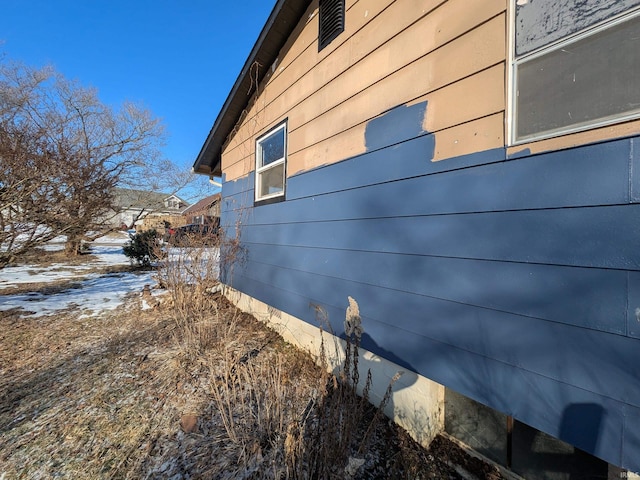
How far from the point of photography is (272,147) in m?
4.45

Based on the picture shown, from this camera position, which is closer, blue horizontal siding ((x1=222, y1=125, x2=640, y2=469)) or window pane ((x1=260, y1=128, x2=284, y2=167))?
blue horizontal siding ((x1=222, y1=125, x2=640, y2=469))

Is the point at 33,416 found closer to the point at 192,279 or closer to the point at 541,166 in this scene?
the point at 192,279

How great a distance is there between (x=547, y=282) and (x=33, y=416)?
389 centimetres

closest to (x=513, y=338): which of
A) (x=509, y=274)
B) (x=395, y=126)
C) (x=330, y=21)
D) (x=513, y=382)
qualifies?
(x=513, y=382)

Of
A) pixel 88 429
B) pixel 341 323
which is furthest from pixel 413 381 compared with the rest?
pixel 88 429

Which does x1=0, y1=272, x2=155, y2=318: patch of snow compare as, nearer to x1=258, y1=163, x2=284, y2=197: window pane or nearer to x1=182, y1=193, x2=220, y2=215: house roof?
x1=182, y1=193, x2=220, y2=215: house roof

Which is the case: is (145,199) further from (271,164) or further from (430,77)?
(430,77)

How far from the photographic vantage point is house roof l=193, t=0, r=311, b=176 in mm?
3623

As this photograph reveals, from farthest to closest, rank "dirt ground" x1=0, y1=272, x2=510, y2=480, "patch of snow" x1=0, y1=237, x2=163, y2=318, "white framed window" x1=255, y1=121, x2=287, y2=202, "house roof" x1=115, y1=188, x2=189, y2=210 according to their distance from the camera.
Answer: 1. "house roof" x1=115, y1=188, x2=189, y2=210
2. "patch of snow" x1=0, y1=237, x2=163, y2=318
3. "white framed window" x1=255, y1=121, x2=287, y2=202
4. "dirt ground" x1=0, y1=272, x2=510, y2=480

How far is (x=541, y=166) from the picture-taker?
1450 mm

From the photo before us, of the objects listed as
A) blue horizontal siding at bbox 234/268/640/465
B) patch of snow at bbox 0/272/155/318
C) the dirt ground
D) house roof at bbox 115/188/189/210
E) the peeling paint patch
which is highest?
house roof at bbox 115/188/189/210

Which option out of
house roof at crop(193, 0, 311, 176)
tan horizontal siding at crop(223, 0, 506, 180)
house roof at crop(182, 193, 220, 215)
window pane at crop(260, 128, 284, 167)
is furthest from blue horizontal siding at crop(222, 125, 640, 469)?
house roof at crop(182, 193, 220, 215)

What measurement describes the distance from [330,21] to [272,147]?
72.8 inches

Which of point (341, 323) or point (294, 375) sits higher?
point (341, 323)
